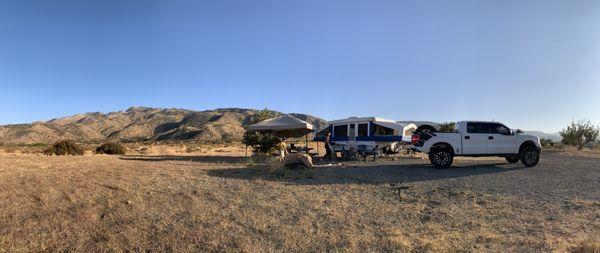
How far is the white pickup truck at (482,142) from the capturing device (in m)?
15.0

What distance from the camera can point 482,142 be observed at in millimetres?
15133

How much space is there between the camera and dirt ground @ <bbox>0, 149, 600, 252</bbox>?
5500 mm

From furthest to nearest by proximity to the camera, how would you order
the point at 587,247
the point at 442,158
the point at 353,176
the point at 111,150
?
the point at 111,150 < the point at 442,158 < the point at 353,176 < the point at 587,247

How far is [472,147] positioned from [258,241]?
1167cm

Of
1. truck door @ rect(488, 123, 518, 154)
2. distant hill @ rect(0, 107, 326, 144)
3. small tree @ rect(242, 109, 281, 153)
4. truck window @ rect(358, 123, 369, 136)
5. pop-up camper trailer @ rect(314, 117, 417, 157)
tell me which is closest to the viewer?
truck door @ rect(488, 123, 518, 154)

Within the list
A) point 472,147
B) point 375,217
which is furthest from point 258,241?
point 472,147

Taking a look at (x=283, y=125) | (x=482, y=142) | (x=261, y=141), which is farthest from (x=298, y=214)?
(x=261, y=141)

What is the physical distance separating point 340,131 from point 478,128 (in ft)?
23.8

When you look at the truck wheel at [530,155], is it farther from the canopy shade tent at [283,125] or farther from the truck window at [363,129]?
the canopy shade tent at [283,125]

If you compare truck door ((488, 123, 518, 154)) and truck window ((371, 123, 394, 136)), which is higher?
truck window ((371, 123, 394, 136))

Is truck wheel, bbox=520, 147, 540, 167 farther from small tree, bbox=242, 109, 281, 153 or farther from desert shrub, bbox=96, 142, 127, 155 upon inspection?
desert shrub, bbox=96, 142, 127, 155

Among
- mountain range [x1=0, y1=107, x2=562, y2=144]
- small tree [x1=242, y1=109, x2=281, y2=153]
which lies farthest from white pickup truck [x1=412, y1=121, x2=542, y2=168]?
mountain range [x1=0, y1=107, x2=562, y2=144]

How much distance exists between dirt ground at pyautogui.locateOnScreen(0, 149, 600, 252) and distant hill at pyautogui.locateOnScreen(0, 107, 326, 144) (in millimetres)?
68141

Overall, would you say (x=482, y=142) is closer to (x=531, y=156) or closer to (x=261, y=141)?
(x=531, y=156)
